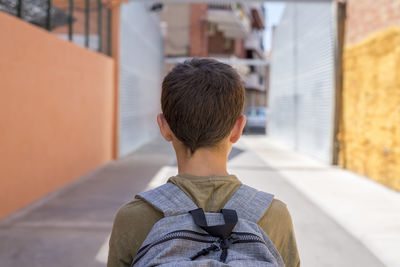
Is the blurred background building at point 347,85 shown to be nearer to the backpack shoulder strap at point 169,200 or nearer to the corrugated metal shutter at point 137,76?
the corrugated metal shutter at point 137,76

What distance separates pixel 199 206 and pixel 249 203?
13 cm

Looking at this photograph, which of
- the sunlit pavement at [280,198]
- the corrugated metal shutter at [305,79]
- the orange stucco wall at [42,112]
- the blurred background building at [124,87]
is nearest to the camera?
the sunlit pavement at [280,198]

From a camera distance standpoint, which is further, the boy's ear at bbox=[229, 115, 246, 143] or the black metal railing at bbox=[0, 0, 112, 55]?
the black metal railing at bbox=[0, 0, 112, 55]

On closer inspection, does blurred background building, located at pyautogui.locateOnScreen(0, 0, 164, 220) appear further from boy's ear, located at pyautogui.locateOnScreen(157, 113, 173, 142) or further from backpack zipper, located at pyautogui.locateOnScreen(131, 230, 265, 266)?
backpack zipper, located at pyautogui.locateOnScreen(131, 230, 265, 266)

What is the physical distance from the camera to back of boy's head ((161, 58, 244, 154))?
48.1 inches

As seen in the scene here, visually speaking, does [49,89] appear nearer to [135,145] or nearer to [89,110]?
[89,110]

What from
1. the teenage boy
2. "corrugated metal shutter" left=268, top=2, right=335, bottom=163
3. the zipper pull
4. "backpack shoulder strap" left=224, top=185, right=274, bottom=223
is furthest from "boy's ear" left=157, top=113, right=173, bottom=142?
"corrugated metal shutter" left=268, top=2, right=335, bottom=163

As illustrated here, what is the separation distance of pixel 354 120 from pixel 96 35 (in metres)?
6.80

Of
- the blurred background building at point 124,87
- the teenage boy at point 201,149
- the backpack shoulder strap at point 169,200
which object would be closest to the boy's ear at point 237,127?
the teenage boy at point 201,149

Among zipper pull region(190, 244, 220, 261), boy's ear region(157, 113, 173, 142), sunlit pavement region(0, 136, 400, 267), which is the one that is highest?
boy's ear region(157, 113, 173, 142)

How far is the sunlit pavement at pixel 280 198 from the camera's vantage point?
182 inches

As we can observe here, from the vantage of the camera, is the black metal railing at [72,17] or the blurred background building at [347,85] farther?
the blurred background building at [347,85]

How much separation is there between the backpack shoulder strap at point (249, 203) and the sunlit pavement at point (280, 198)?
11.2ft

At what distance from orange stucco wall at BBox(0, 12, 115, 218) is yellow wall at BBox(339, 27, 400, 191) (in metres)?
6.21
